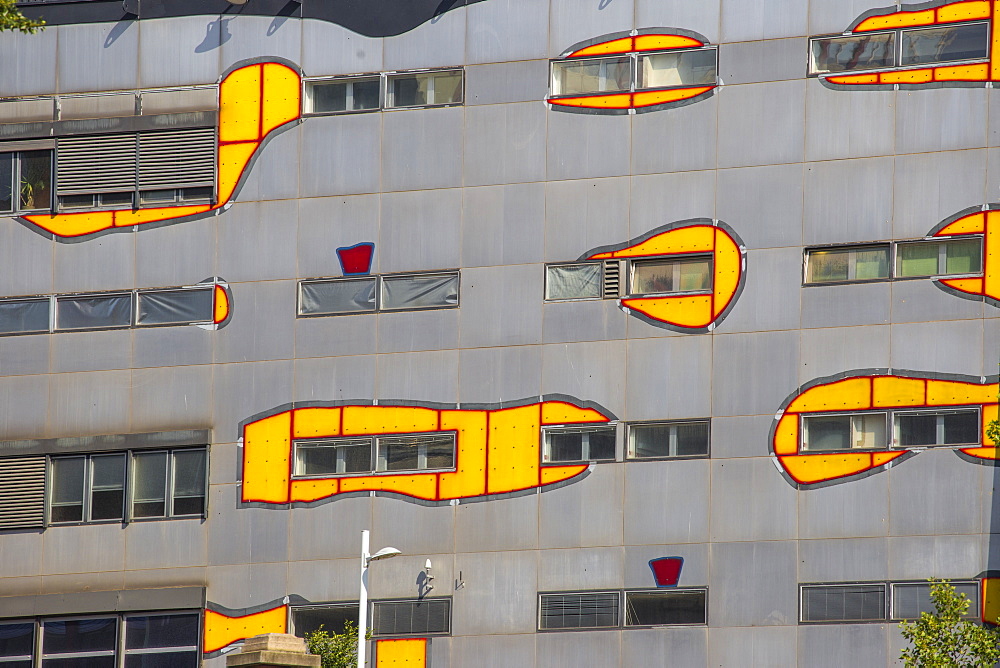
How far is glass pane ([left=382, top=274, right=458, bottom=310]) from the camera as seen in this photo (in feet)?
118

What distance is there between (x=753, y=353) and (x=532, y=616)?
24.0 ft

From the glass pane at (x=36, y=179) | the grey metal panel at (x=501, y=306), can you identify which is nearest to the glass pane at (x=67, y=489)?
the glass pane at (x=36, y=179)

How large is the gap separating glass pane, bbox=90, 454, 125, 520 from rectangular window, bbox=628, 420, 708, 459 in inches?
462

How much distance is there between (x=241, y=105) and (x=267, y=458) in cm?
842

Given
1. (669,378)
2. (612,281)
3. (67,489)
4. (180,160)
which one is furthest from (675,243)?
(67,489)

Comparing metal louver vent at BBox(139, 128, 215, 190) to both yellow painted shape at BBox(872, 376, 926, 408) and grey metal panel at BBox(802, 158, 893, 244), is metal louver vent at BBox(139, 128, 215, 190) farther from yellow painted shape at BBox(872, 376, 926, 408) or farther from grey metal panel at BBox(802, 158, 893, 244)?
yellow painted shape at BBox(872, 376, 926, 408)

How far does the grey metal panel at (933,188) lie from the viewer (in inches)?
1324

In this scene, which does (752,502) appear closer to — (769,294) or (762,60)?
(769,294)

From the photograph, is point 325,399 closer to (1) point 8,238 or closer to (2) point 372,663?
(2) point 372,663

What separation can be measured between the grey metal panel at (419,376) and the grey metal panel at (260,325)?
2.38 metres

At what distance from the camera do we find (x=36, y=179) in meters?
38.6

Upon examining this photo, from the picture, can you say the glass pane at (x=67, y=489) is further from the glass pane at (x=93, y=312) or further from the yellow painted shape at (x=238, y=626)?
the yellow painted shape at (x=238, y=626)

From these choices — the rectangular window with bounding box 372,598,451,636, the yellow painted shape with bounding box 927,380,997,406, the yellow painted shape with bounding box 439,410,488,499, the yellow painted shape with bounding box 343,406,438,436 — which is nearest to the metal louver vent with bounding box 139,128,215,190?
the yellow painted shape with bounding box 343,406,438,436

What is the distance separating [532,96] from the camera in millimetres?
36281
